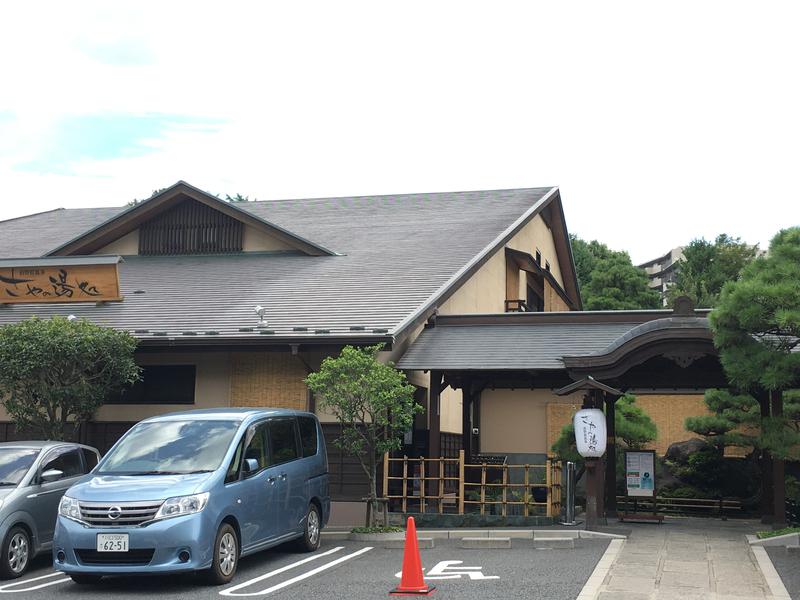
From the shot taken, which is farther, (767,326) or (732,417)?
(732,417)

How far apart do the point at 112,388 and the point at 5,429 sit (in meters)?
3.11

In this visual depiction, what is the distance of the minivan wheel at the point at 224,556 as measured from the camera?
941cm

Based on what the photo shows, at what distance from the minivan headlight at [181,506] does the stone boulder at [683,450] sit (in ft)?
52.0

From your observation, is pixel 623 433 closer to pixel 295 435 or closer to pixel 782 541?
pixel 782 541

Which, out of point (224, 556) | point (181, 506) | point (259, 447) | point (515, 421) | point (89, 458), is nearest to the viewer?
point (181, 506)

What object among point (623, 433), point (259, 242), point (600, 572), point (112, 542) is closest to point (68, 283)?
point (259, 242)

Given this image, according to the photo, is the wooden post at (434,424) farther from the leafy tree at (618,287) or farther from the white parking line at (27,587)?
the leafy tree at (618,287)

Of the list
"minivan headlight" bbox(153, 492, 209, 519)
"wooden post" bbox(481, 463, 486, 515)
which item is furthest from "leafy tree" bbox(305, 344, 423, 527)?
"minivan headlight" bbox(153, 492, 209, 519)

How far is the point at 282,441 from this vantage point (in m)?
11.5

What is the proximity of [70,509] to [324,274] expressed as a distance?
9.47m

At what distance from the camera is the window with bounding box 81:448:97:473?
12.5m

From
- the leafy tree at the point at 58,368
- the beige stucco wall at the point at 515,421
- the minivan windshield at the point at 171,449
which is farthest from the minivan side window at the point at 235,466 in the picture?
the beige stucco wall at the point at 515,421

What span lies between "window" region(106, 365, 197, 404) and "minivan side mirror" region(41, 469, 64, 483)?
4729mm

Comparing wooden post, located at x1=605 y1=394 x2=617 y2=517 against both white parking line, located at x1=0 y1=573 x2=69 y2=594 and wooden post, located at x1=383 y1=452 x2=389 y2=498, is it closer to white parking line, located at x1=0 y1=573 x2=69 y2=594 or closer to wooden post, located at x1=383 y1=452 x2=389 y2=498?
wooden post, located at x1=383 y1=452 x2=389 y2=498
